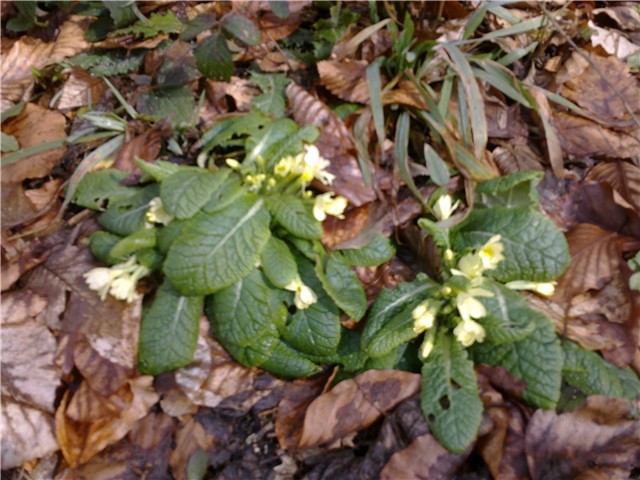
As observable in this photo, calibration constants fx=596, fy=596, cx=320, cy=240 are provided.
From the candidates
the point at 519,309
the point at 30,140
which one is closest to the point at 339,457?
the point at 519,309

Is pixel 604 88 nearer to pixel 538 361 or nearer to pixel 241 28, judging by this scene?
pixel 538 361

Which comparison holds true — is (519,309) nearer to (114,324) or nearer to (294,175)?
(294,175)

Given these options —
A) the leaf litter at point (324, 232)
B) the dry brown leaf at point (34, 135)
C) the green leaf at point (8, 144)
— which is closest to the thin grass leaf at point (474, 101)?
the leaf litter at point (324, 232)

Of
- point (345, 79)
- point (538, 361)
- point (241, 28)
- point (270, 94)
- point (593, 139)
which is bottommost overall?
point (538, 361)

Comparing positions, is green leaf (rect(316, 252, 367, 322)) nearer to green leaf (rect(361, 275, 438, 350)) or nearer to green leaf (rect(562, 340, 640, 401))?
green leaf (rect(361, 275, 438, 350))

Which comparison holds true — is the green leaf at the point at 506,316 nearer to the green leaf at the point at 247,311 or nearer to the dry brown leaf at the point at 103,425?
the green leaf at the point at 247,311

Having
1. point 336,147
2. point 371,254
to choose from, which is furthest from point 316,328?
point 336,147
